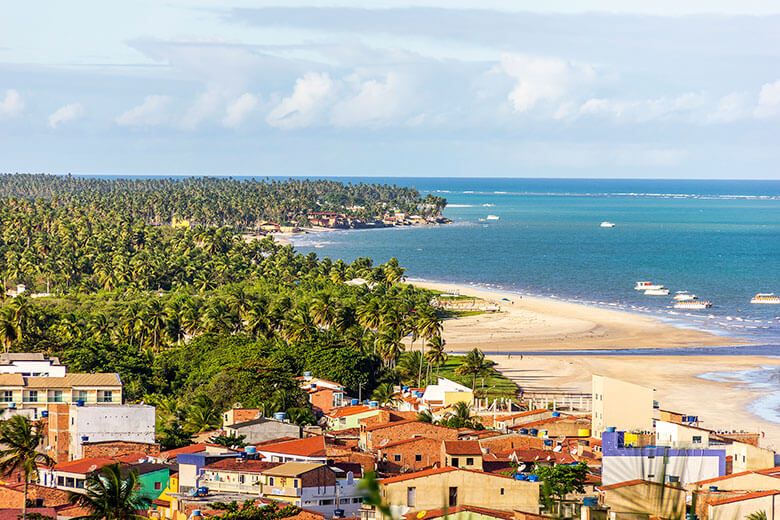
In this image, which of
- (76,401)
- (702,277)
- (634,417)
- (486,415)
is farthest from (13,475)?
(702,277)

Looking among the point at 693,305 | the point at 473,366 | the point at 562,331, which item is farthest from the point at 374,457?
the point at 693,305

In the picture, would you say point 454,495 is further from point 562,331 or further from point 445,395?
point 562,331

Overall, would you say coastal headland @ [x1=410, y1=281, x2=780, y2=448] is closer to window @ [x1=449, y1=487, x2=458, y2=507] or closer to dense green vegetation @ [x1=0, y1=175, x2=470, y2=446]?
dense green vegetation @ [x1=0, y1=175, x2=470, y2=446]

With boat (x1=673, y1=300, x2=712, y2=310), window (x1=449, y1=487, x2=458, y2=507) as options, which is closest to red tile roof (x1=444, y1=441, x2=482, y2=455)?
window (x1=449, y1=487, x2=458, y2=507)

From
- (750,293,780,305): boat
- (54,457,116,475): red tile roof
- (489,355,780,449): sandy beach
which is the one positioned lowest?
(489,355,780,449): sandy beach

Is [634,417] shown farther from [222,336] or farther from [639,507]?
[639,507]

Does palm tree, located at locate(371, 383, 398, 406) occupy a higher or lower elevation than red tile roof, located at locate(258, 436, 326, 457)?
lower

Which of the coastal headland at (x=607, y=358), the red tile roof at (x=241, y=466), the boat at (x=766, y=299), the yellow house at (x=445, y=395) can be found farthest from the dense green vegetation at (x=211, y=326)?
the boat at (x=766, y=299)
